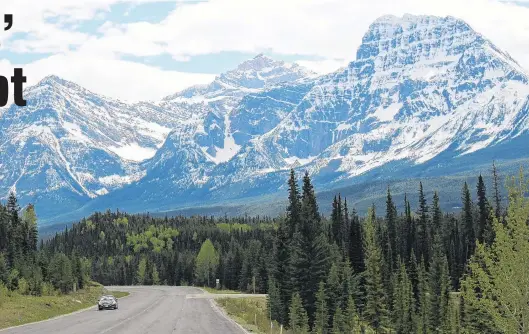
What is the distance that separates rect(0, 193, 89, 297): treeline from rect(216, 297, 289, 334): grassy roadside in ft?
63.0

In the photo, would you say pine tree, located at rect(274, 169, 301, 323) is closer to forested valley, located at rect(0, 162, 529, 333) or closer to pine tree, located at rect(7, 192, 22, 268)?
forested valley, located at rect(0, 162, 529, 333)

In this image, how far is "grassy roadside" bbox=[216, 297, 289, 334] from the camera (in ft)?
203

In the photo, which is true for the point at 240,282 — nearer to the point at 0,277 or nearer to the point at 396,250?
the point at 396,250

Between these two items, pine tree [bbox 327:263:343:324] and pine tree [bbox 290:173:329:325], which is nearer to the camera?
pine tree [bbox 327:263:343:324]

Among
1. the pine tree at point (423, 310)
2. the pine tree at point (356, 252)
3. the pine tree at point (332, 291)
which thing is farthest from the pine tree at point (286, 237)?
the pine tree at point (356, 252)

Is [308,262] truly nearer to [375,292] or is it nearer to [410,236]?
[375,292]

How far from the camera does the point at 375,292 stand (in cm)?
10488

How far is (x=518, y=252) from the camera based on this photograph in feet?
133

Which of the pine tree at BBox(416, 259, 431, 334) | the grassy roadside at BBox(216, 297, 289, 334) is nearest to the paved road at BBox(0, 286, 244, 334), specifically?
the grassy roadside at BBox(216, 297, 289, 334)

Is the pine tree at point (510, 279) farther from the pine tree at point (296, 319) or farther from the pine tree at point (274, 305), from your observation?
the pine tree at point (274, 305)

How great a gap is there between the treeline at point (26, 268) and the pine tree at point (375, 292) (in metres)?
36.6

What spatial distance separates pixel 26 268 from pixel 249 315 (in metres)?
32.6

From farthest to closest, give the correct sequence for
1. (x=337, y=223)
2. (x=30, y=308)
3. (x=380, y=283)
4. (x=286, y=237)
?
1. (x=337, y=223)
2. (x=380, y=283)
3. (x=286, y=237)
4. (x=30, y=308)

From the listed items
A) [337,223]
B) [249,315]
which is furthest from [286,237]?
[337,223]
